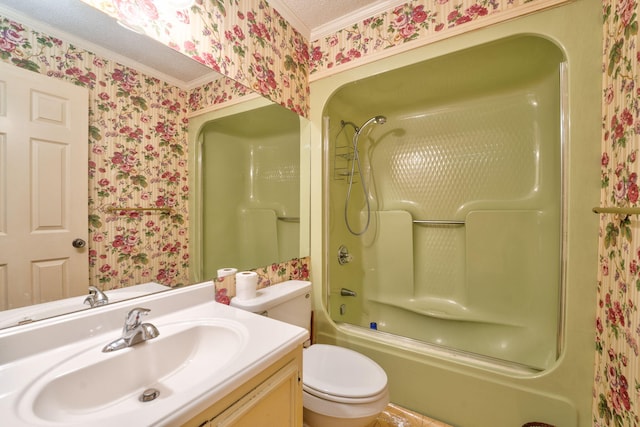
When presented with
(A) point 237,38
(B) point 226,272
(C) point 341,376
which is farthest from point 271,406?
(A) point 237,38

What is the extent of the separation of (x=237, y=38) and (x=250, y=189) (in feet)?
2.61

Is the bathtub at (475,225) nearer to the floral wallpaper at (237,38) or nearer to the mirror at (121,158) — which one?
the floral wallpaper at (237,38)

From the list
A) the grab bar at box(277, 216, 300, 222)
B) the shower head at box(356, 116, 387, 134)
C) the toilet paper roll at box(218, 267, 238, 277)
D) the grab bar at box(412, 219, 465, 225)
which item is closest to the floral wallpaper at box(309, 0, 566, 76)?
the shower head at box(356, 116, 387, 134)

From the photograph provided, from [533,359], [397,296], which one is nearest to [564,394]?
[533,359]

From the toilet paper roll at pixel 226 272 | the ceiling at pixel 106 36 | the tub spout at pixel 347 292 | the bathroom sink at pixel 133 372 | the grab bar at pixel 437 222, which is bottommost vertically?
the tub spout at pixel 347 292

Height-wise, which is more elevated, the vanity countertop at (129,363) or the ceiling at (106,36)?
the ceiling at (106,36)

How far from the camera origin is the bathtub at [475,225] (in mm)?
1129

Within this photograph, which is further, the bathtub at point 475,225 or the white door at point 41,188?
the bathtub at point 475,225

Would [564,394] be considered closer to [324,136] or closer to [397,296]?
[397,296]

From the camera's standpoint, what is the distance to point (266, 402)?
2.44ft

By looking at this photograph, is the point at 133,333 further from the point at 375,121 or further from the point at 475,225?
the point at 475,225

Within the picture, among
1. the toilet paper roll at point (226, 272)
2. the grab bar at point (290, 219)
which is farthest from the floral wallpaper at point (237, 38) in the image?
the toilet paper roll at point (226, 272)

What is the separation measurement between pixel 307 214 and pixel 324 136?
21.7 inches

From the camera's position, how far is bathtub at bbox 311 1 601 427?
1129mm
